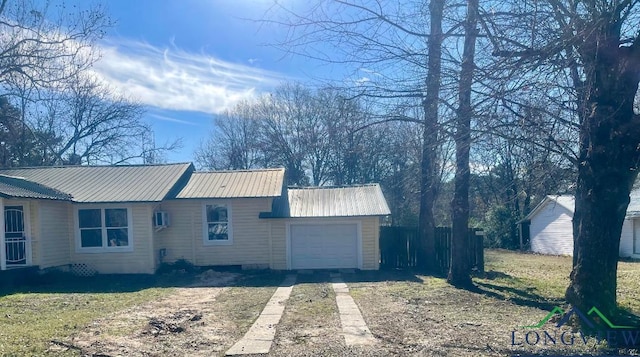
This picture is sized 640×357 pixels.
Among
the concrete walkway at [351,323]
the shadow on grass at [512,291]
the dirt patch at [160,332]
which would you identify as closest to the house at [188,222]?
the shadow on grass at [512,291]

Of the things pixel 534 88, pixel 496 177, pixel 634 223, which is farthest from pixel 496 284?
pixel 496 177

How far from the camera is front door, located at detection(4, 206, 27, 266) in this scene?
13102 mm

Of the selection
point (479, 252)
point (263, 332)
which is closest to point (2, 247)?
point (263, 332)

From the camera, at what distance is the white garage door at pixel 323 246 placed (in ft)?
51.9

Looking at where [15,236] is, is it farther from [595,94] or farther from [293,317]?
[595,94]

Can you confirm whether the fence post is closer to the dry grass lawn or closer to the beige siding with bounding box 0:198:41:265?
the dry grass lawn

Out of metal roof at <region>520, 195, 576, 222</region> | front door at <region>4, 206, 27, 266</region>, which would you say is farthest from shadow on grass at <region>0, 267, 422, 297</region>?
metal roof at <region>520, 195, 576, 222</region>

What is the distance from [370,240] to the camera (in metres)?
15.7

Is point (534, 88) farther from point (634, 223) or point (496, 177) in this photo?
point (496, 177)

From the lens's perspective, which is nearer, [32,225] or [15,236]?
[15,236]

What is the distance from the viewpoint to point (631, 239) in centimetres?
2169

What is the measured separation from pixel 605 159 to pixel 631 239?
19575 millimetres

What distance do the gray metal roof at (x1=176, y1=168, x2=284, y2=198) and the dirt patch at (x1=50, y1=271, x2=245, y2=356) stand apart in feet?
20.2

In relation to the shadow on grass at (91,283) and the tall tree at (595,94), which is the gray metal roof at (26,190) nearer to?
the shadow on grass at (91,283)
